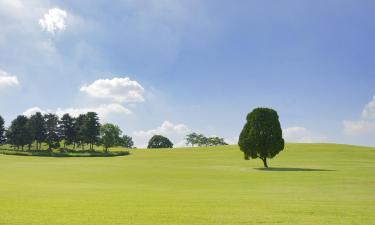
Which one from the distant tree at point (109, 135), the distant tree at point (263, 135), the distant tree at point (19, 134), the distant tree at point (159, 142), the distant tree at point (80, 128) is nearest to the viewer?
the distant tree at point (263, 135)

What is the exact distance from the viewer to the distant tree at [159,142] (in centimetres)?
19434

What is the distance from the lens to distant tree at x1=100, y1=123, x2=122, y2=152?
427ft

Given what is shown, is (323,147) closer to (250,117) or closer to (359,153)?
(359,153)

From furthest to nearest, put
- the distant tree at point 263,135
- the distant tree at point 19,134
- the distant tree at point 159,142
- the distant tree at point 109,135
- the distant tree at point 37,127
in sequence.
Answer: the distant tree at point 159,142
the distant tree at point 37,127
the distant tree at point 19,134
the distant tree at point 109,135
the distant tree at point 263,135

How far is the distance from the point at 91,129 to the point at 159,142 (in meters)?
63.5

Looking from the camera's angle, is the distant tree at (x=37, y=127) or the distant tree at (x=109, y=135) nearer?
the distant tree at (x=109, y=135)

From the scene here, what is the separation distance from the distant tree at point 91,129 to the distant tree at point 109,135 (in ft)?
17.7

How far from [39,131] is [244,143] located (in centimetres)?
9700

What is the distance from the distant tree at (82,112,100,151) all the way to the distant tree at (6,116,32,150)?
1998cm

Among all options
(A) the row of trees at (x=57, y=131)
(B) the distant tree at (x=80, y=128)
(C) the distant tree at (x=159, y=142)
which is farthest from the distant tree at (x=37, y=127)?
(C) the distant tree at (x=159, y=142)

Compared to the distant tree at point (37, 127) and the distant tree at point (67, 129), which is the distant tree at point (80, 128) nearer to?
the distant tree at point (67, 129)

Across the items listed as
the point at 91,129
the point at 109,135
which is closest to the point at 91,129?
the point at 91,129

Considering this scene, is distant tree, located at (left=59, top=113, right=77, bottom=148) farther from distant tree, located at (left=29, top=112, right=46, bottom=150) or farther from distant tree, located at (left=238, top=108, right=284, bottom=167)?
distant tree, located at (left=238, top=108, right=284, bottom=167)

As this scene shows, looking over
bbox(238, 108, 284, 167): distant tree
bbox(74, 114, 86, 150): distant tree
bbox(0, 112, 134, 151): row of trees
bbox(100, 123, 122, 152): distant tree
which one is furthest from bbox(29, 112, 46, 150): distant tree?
bbox(238, 108, 284, 167): distant tree
